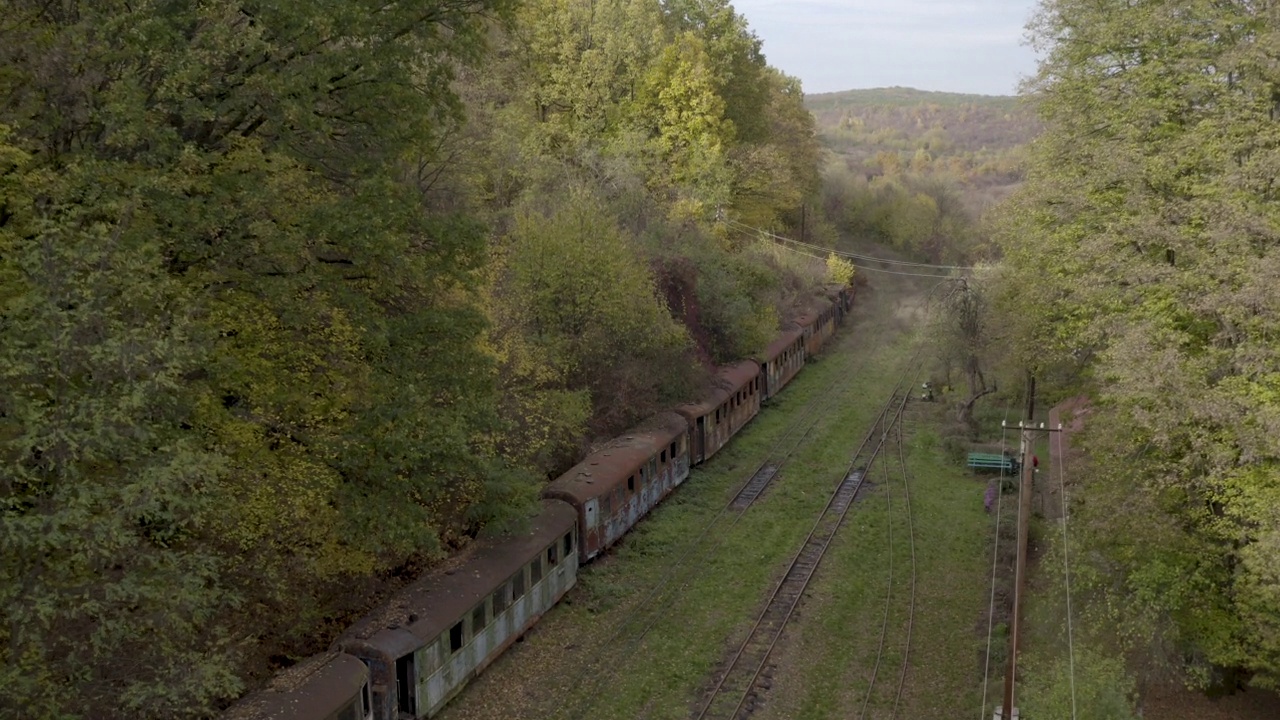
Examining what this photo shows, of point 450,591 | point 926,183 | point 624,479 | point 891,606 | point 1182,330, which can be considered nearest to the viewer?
point 450,591

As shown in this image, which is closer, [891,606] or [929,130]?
[891,606]

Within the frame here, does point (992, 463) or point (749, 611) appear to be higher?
point (992, 463)

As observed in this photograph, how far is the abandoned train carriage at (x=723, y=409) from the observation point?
29.4 m

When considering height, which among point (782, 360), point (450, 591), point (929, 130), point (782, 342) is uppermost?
point (929, 130)

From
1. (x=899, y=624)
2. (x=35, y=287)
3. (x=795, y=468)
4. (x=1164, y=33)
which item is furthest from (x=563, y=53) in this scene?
(x=35, y=287)

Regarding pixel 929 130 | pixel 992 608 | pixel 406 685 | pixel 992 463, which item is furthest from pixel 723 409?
pixel 929 130

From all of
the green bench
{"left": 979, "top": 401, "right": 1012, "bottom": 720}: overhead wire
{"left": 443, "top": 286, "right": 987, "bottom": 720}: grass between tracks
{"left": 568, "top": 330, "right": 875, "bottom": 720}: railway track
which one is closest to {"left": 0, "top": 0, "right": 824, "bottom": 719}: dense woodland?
{"left": 443, "top": 286, "right": 987, "bottom": 720}: grass between tracks

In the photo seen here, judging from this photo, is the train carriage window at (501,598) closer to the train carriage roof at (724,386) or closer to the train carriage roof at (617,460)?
the train carriage roof at (617,460)

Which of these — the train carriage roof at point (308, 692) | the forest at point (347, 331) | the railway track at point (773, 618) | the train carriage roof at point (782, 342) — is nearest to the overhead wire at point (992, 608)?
the forest at point (347, 331)

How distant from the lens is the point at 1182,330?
16.7 metres

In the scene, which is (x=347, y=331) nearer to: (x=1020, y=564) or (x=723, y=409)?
(x=1020, y=564)

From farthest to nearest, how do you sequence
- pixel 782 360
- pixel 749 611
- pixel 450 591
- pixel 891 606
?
1. pixel 782 360
2. pixel 891 606
3. pixel 749 611
4. pixel 450 591

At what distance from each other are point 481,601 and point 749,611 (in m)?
6.43

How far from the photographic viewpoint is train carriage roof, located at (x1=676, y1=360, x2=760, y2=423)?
2904 centimetres
